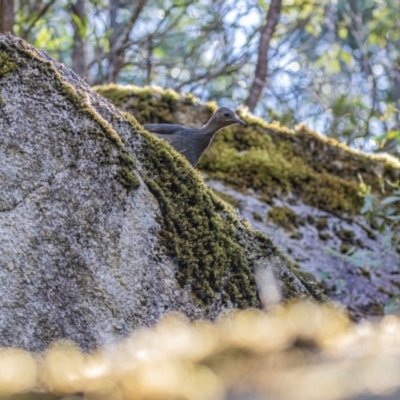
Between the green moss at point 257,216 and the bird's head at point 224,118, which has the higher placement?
the bird's head at point 224,118

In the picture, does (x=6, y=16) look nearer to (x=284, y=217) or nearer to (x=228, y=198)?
(x=228, y=198)

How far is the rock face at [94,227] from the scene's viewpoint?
125 inches

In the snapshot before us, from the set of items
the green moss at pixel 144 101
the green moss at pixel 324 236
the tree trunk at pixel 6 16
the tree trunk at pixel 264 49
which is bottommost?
the green moss at pixel 324 236

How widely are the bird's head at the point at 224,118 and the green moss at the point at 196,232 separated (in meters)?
2.40

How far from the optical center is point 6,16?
7.30m

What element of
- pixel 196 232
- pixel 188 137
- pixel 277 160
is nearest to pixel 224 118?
pixel 188 137

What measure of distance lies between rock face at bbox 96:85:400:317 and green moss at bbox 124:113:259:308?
6.81ft

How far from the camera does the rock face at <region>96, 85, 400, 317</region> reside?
6.13 meters

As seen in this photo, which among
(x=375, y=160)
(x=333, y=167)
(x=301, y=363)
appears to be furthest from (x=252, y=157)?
(x=301, y=363)

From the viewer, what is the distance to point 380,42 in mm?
13805

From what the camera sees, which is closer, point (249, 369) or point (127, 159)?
point (249, 369)

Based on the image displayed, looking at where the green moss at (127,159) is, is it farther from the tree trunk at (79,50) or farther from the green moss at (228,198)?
the tree trunk at (79,50)

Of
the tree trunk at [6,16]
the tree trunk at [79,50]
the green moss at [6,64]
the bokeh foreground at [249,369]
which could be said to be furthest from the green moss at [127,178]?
the tree trunk at [79,50]

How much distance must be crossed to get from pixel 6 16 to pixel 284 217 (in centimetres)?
340
